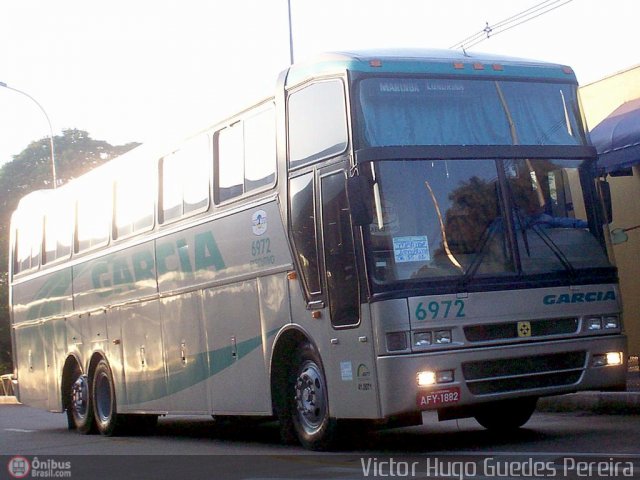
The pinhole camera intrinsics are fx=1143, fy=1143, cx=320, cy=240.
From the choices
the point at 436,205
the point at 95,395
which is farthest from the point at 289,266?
the point at 95,395

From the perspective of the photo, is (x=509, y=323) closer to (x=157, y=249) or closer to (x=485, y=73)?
(x=485, y=73)

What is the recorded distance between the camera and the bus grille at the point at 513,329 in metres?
10.4

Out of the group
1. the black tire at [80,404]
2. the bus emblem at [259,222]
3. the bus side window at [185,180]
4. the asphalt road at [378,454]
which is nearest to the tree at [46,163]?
the black tire at [80,404]

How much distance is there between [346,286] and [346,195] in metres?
0.85

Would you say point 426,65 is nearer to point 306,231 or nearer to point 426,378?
point 306,231

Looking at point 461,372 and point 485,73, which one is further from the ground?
point 485,73

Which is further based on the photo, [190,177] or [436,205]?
[190,177]

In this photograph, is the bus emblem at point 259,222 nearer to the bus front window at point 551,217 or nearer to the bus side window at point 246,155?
the bus side window at point 246,155

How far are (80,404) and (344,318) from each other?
9.05 m

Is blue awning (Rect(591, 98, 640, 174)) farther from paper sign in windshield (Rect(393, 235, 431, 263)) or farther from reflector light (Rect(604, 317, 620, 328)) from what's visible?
paper sign in windshield (Rect(393, 235, 431, 263))

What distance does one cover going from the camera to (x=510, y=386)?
10492mm

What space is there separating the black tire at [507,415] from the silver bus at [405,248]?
0.02 m

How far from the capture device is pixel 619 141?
1516cm

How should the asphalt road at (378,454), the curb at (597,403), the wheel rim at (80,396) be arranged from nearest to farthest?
the asphalt road at (378,454) → the curb at (597,403) → the wheel rim at (80,396)
